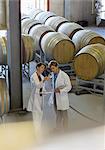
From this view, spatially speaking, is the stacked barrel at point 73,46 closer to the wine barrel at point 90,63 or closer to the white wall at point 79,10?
the wine barrel at point 90,63

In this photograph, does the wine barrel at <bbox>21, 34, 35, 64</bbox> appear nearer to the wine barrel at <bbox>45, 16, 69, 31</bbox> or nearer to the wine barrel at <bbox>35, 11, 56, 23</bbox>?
the wine barrel at <bbox>45, 16, 69, 31</bbox>

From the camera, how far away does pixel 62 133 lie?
508 centimetres

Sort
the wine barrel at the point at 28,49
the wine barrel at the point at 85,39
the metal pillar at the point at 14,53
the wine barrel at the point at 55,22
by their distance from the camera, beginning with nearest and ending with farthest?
the metal pillar at the point at 14,53 < the wine barrel at the point at 28,49 < the wine barrel at the point at 85,39 < the wine barrel at the point at 55,22

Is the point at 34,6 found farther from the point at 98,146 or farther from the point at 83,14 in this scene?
the point at 98,146

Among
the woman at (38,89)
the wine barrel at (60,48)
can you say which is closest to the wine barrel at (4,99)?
the woman at (38,89)

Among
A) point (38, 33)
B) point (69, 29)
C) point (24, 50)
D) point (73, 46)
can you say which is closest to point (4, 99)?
point (24, 50)

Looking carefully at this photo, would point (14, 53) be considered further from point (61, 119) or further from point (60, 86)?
point (61, 119)

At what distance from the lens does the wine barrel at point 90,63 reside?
639 centimetres

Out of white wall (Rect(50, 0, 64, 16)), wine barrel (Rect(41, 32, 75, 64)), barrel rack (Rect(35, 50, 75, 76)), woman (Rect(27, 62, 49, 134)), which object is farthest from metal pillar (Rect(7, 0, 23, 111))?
white wall (Rect(50, 0, 64, 16))

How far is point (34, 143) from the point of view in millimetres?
4719

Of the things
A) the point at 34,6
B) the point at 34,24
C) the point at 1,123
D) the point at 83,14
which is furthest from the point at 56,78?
the point at 83,14

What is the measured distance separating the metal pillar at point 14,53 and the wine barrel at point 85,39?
259 cm

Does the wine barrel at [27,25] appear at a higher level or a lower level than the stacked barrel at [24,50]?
higher

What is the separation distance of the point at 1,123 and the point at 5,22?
68.9 inches
